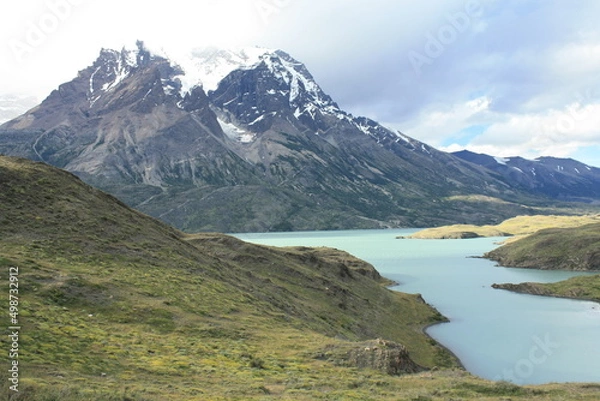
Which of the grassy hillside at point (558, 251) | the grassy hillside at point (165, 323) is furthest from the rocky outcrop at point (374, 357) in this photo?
the grassy hillside at point (558, 251)

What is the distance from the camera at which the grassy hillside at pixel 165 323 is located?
1051 inches

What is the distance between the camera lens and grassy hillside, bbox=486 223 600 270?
503 ft

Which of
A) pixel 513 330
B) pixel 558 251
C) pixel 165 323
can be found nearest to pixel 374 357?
pixel 165 323

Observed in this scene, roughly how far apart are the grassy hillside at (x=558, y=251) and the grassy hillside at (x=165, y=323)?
105 meters

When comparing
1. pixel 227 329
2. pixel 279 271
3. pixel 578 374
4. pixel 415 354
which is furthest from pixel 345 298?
pixel 227 329

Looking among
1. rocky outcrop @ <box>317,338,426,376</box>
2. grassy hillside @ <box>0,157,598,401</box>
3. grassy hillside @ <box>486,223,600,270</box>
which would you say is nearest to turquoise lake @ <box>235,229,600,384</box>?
grassy hillside @ <box>0,157,598,401</box>

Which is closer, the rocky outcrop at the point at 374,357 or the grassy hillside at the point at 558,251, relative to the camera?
the rocky outcrop at the point at 374,357

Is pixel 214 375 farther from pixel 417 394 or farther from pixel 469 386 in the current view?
pixel 469 386

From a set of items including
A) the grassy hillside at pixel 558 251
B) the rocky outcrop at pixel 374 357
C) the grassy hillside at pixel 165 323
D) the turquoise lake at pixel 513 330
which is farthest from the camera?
the grassy hillside at pixel 558 251

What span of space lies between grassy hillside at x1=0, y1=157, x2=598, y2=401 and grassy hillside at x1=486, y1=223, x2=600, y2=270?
4153 inches

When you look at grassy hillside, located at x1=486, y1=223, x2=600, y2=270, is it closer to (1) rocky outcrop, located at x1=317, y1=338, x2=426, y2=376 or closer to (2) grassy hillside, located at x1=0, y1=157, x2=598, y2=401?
(2) grassy hillside, located at x1=0, y1=157, x2=598, y2=401

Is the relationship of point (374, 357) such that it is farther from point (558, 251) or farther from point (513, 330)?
point (558, 251)

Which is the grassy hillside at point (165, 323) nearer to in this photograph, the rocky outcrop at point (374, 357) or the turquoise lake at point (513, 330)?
the rocky outcrop at point (374, 357)

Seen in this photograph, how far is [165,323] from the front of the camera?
40250 mm
